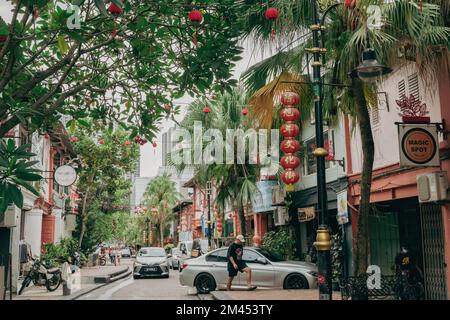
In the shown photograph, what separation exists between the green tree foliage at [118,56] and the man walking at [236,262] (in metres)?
5.97

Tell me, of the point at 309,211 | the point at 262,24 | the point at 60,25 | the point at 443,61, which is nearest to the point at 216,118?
the point at 309,211

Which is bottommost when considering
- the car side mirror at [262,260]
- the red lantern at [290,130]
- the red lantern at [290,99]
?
the car side mirror at [262,260]

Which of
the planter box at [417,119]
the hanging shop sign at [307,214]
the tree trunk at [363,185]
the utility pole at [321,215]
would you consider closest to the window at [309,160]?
the hanging shop sign at [307,214]

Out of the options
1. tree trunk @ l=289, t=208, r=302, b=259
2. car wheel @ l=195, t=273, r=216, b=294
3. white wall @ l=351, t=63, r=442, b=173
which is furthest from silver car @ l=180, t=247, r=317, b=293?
tree trunk @ l=289, t=208, r=302, b=259

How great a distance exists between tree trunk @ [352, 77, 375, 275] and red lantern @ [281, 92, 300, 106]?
8.52 ft

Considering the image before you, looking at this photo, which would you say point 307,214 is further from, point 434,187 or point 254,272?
point 434,187

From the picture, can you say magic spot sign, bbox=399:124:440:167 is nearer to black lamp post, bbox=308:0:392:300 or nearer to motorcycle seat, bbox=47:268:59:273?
black lamp post, bbox=308:0:392:300

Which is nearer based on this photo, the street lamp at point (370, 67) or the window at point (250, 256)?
the street lamp at point (370, 67)

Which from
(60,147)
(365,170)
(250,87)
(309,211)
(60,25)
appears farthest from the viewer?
(60,147)

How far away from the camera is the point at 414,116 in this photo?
38.7ft

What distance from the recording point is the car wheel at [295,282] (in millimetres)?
16172

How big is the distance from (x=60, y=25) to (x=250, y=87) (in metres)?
6.68

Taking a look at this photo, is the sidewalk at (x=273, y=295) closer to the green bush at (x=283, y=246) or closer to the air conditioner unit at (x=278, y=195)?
the green bush at (x=283, y=246)

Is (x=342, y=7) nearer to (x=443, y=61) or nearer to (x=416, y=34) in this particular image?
(x=416, y=34)
